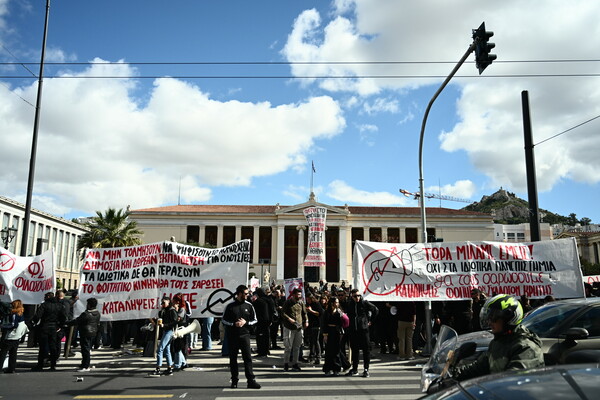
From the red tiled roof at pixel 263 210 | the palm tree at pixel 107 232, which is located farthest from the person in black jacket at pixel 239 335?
the red tiled roof at pixel 263 210

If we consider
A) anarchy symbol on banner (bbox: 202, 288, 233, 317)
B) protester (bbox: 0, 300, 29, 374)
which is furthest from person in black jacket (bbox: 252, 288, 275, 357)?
protester (bbox: 0, 300, 29, 374)

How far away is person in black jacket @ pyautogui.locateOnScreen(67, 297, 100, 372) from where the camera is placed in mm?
10266

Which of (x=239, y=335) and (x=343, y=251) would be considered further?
(x=343, y=251)

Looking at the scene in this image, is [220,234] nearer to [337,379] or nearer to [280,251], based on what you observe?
[280,251]

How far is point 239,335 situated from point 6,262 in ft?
24.2

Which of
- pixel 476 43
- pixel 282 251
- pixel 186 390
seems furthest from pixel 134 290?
pixel 282 251

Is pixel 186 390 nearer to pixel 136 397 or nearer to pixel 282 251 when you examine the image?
pixel 136 397

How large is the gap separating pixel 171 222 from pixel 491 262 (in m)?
67.1

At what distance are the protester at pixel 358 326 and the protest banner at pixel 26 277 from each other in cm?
775

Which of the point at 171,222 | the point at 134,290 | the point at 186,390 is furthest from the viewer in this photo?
the point at 171,222

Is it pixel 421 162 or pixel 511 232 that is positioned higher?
pixel 511 232

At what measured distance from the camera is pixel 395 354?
1304cm

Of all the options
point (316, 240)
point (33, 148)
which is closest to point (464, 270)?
point (33, 148)

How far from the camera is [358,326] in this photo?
9930 mm
